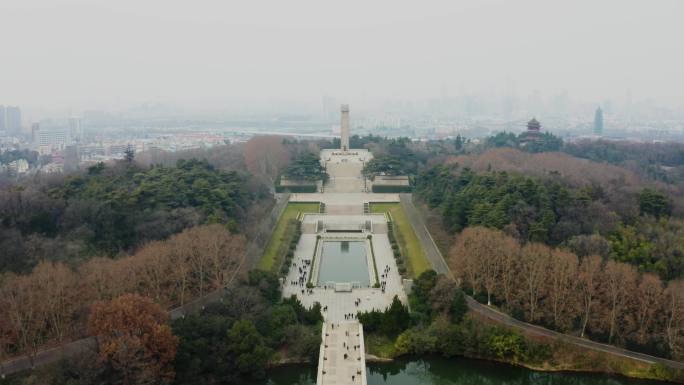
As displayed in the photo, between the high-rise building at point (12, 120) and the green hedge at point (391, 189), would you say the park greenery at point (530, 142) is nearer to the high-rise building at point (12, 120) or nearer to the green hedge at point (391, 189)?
the green hedge at point (391, 189)

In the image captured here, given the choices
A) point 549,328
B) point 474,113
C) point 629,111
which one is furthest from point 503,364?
point 629,111

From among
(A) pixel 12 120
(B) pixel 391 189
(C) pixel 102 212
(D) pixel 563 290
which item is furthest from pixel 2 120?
(D) pixel 563 290

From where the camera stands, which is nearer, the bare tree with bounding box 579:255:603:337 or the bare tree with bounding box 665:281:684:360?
the bare tree with bounding box 665:281:684:360

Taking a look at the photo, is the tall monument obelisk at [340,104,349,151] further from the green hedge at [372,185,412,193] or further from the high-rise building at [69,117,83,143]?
the high-rise building at [69,117,83,143]

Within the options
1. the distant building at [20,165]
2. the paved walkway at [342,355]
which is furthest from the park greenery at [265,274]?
the distant building at [20,165]

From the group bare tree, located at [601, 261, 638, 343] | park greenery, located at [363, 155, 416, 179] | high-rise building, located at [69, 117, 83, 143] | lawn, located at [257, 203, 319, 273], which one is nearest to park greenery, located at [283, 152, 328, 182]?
park greenery, located at [363, 155, 416, 179]

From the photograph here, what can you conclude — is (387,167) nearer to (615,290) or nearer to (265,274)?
(265,274)

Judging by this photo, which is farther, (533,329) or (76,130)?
(76,130)
